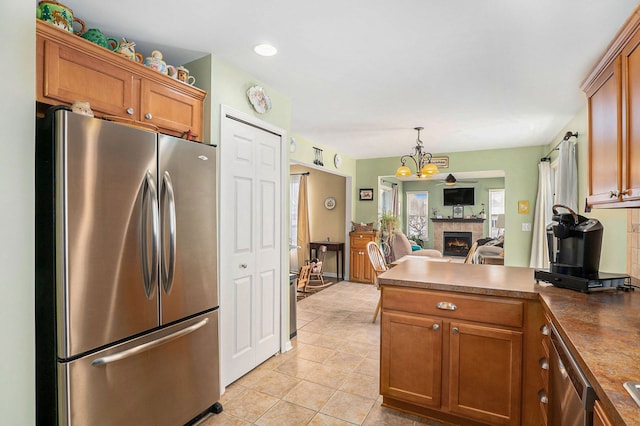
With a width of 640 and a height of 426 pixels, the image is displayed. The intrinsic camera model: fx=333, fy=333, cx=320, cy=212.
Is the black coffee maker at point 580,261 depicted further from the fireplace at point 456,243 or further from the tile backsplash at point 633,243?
the fireplace at point 456,243

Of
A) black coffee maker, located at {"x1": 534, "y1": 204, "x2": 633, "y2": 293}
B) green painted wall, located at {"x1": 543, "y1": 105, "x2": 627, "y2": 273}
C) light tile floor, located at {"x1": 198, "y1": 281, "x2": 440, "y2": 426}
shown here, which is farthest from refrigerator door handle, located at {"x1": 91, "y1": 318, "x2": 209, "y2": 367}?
green painted wall, located at {"x1": 543, "y1": 105, "x2": 627, "y2": 273}

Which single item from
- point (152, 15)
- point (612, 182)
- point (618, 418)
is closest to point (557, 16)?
point (612, 182)

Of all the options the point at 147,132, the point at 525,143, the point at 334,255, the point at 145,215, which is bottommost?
the point at 334,255

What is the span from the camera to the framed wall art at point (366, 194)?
6.92 metres

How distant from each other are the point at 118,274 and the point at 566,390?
1974mm

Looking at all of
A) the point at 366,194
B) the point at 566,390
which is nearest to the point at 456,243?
the point at 366,194

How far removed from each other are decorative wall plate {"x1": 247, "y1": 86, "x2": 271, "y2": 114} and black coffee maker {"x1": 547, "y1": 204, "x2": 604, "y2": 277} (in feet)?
7.50

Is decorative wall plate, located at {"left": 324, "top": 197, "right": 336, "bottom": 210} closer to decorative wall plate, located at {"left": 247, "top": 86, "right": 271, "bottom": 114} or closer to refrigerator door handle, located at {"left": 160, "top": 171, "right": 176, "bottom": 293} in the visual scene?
decorative wall plate, located at {"left": 247, "top": 86, "right": 271, "bottom": 114}

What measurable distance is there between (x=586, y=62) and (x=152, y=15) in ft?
9.90

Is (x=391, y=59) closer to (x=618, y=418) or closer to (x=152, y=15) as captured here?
(x=152, y=15)

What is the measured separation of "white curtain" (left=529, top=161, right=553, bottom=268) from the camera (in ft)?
16.0

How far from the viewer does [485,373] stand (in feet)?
6.33

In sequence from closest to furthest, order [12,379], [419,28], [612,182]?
[12,379] → [612,182] → [419,28]

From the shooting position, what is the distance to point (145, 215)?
172 centimetres
